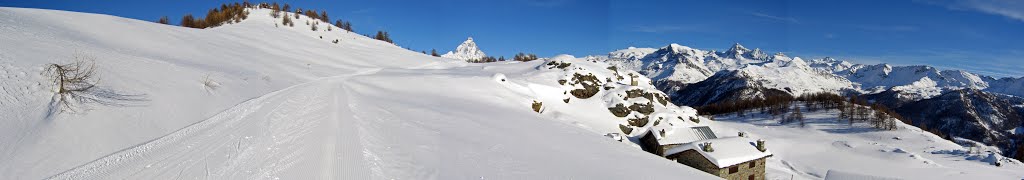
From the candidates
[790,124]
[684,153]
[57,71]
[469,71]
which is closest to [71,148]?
[57,71]

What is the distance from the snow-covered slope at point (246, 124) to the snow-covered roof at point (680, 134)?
10.3 meters

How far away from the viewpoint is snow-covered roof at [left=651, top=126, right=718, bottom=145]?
35.2 meters

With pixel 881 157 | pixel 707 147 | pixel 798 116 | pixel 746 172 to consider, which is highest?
pixel 707 147

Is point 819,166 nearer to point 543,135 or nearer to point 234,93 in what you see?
point 543,135

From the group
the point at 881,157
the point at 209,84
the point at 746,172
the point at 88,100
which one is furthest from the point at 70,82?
the point at 881,157

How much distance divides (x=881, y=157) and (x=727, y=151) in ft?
142

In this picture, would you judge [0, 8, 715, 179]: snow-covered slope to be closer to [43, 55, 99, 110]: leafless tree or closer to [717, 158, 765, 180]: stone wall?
[43, 55, 99, 110]: leafless tree

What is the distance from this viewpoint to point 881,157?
2426 inches

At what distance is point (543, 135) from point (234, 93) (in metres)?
11.7

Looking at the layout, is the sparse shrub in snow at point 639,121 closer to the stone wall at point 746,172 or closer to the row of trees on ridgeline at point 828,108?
the stone wall at point 746,172

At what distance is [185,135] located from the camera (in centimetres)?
1273

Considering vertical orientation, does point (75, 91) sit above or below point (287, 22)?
below

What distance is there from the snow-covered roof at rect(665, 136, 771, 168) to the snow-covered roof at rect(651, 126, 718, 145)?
5.18 feet

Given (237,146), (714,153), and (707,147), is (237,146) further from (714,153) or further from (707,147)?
(714,153)
